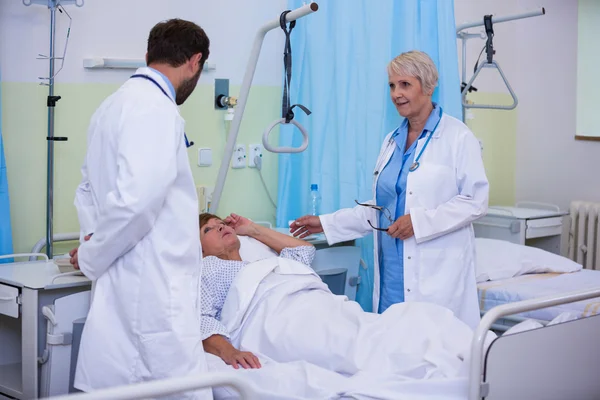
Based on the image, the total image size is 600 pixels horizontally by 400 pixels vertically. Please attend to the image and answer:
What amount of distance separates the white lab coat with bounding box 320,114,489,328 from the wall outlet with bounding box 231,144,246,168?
959mm

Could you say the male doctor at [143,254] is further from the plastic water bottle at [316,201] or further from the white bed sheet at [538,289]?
the white bed sheet at [538,289]

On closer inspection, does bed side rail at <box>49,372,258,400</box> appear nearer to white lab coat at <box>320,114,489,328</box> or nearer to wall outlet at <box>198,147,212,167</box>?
white lab coat at <box>320,114,489,328</box>

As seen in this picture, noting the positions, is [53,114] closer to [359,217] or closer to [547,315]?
[359,217]

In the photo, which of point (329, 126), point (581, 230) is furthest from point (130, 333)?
point (581, 230)

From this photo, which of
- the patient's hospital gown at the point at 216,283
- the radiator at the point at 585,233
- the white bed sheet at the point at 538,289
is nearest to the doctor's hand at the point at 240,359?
the patient's hospital gown at the point at 216,283

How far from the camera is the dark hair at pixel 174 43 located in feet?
6.83

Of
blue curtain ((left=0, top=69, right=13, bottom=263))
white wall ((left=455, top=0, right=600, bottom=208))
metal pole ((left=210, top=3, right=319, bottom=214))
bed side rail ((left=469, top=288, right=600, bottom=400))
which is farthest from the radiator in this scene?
blue curtain ((left=0, top=69, right=13, bottom=263))

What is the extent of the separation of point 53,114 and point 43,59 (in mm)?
220

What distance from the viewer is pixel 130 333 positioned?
2010 millimetres

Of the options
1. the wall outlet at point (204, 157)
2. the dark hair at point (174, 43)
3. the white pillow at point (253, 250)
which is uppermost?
the dark hair at point (174, 43)

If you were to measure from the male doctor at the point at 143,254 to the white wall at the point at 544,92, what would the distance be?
2.80 m

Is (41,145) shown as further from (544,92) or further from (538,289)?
(544,92)

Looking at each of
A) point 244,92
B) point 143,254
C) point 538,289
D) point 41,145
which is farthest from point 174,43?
point 538,289

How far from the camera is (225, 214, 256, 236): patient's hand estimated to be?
2894 mm
